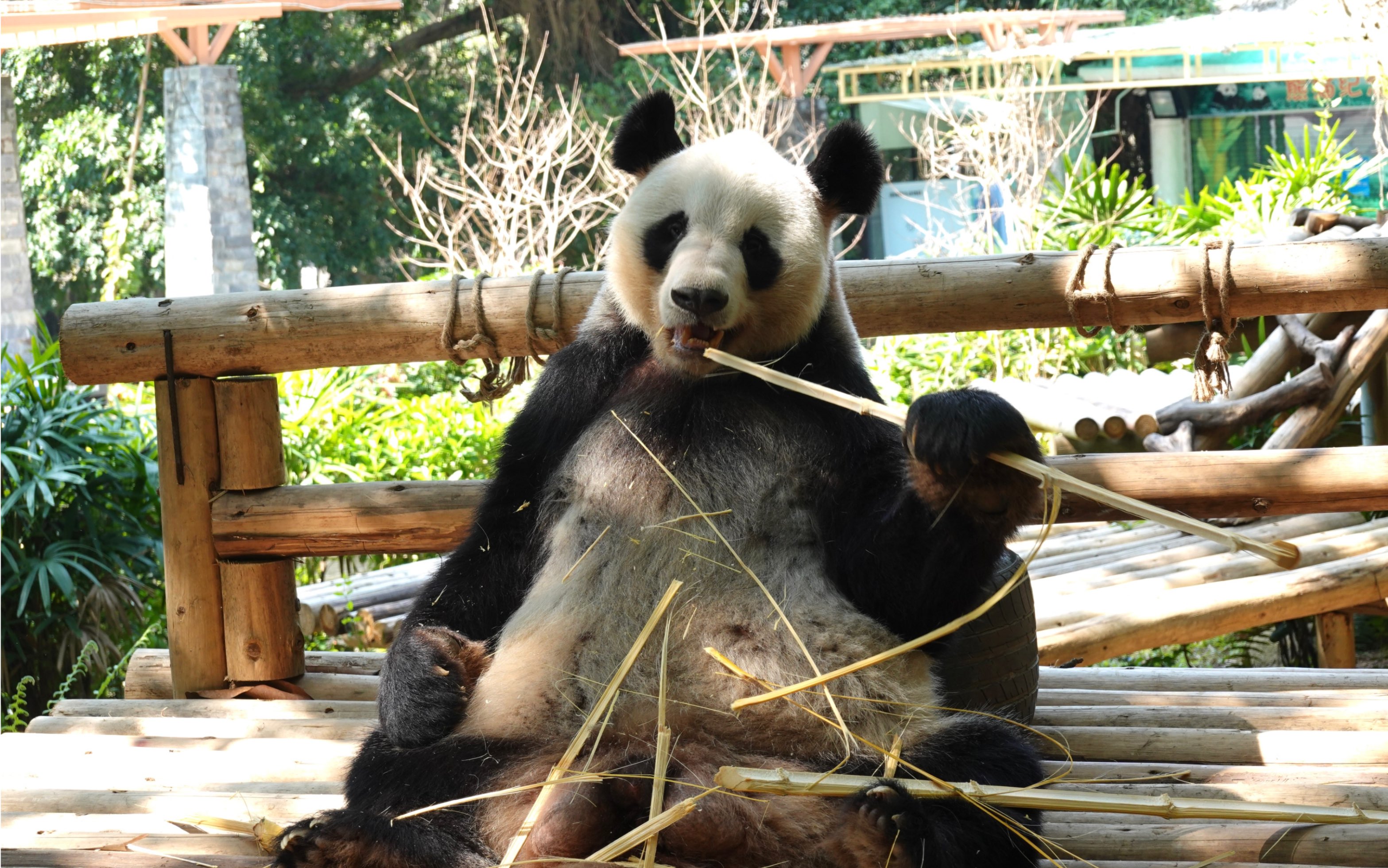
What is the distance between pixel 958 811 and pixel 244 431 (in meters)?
2.32

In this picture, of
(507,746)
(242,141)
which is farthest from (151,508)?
(242,141)

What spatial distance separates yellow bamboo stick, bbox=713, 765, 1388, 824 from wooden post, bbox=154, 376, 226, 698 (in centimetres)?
207

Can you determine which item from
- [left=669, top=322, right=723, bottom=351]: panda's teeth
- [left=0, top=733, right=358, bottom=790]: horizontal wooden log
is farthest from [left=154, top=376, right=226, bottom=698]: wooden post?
[left=669, top=322, right=723, bottom=351]: panda's teeth

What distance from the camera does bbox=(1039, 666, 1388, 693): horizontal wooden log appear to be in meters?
3.33

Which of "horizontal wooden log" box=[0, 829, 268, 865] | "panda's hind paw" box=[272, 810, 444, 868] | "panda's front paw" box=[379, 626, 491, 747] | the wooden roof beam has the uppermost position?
the wooden roof beam

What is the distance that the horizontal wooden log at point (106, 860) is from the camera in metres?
2.19

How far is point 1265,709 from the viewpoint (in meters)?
3.01

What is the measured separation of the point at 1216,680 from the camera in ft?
11.3

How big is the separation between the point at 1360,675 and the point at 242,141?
1376cm

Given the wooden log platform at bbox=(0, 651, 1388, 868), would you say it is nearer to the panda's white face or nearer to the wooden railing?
the wooden railing

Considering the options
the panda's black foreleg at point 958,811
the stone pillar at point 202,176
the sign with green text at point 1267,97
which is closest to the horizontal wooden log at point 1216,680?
the panda's black foreleg at point 958,811

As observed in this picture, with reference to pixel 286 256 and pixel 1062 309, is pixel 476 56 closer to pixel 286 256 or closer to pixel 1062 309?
pixel 286 256

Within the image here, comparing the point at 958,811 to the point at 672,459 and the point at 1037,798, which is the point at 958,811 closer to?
the point at 1037,798

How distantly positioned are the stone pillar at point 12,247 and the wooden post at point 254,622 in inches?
404
